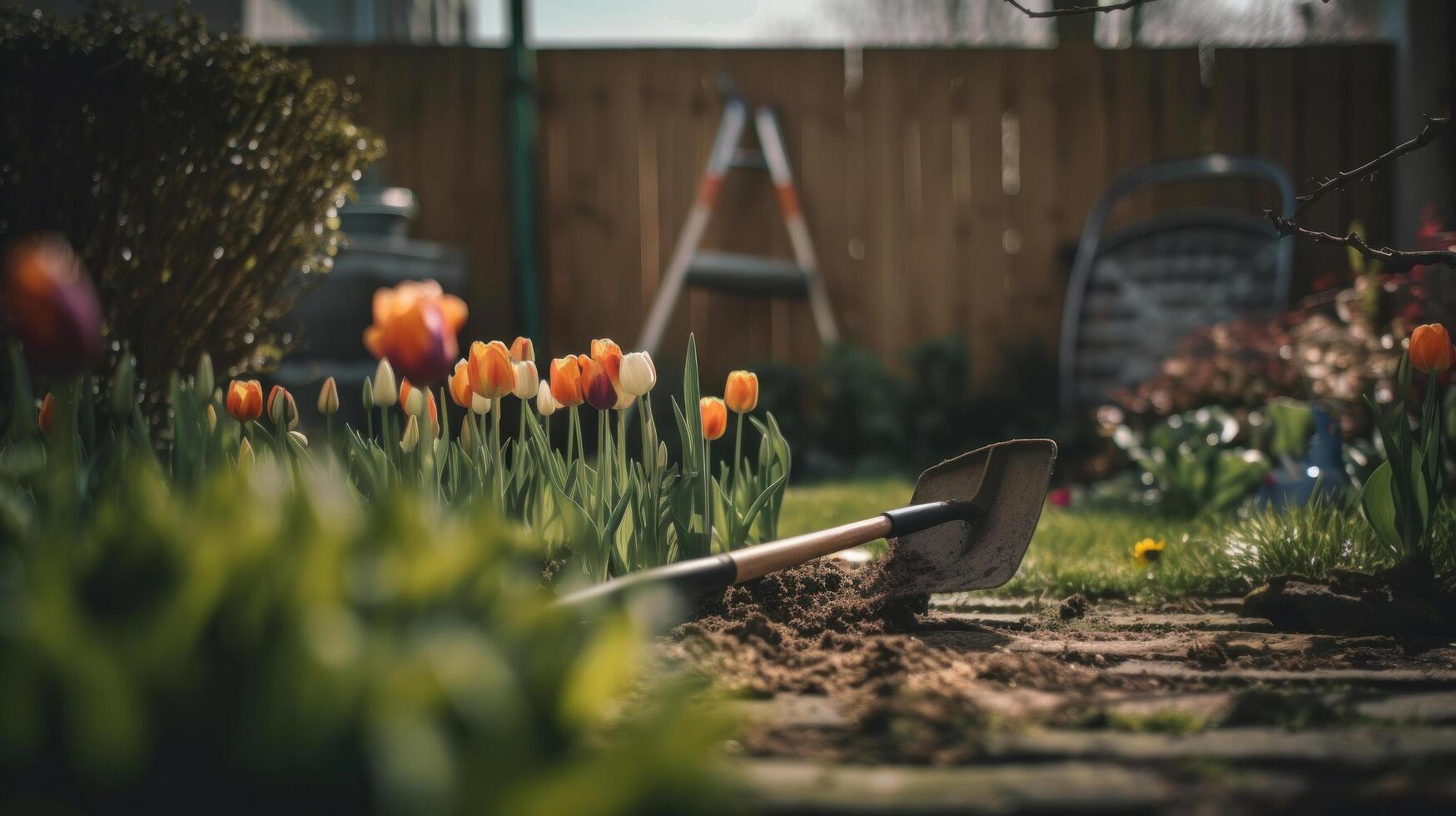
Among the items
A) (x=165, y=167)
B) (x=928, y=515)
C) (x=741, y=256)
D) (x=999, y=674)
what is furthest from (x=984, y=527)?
(x=741, y=256)

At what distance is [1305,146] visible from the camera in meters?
6.11

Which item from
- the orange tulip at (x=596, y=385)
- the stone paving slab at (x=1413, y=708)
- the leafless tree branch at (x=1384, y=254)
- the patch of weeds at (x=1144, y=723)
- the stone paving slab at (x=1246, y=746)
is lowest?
the stone paving slab at (x=1413, y=708)

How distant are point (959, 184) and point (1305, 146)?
2.03 m

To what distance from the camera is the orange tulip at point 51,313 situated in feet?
2.89

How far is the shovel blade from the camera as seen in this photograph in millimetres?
1961

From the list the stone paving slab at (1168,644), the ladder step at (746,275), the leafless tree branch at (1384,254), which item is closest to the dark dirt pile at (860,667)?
the stone paving slab at (1168,644)

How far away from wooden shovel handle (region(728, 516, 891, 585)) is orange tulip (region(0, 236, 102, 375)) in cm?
84

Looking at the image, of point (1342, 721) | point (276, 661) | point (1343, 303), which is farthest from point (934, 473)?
point (1343, 303)

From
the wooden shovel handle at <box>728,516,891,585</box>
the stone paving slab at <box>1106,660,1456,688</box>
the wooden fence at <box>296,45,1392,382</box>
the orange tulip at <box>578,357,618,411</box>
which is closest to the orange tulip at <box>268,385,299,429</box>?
the orange tulip at <box>578,357,618,411</box>

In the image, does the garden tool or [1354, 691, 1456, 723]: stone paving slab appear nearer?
[1354, 691, 1456, 723]: stone paving slab

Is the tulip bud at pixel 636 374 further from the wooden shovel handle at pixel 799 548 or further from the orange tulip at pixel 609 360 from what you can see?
the wooden shovel handle at pixel 799 548

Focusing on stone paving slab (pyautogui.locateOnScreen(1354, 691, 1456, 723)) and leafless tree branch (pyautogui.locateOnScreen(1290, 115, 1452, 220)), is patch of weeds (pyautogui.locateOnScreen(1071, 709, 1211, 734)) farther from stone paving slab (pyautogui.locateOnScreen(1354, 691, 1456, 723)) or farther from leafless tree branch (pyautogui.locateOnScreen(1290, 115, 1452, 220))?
leafless tree branch (pyautogui.locateOnScreen(1290, 115, 1452, 220))

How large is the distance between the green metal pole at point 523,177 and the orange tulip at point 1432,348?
173 inches

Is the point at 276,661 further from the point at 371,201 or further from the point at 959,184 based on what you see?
the point at 959,184
